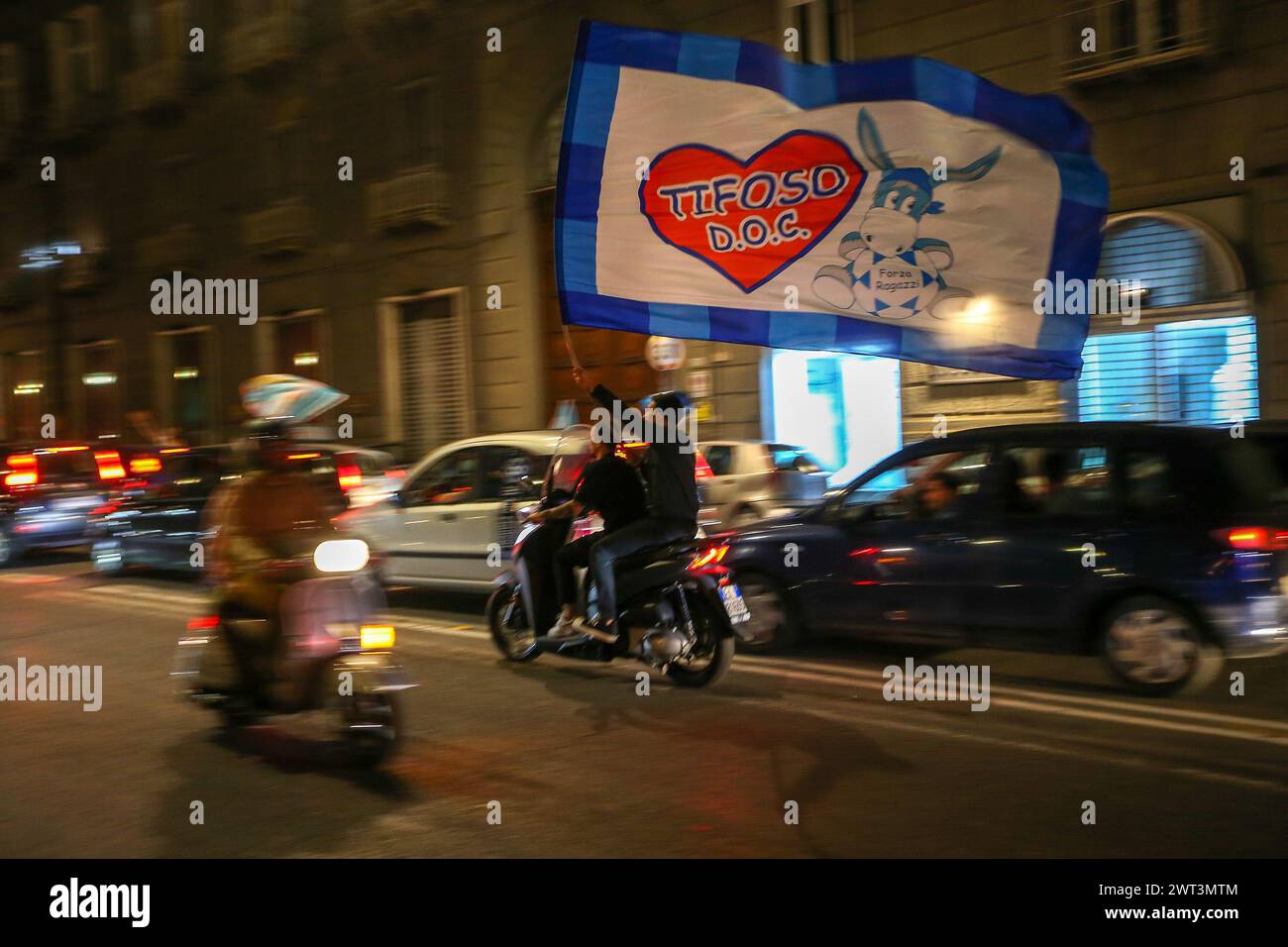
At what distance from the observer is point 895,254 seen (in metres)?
5.73

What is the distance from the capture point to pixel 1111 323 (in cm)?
1470

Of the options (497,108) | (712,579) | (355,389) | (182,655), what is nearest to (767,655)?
(712,579)

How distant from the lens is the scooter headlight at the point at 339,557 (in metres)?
5.98

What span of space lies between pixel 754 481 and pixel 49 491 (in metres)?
8.78

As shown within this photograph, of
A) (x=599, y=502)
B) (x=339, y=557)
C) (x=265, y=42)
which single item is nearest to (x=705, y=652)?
(x=599, y=502)

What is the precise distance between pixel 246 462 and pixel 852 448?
11.7 metres

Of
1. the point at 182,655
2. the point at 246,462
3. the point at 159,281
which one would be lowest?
the point at 182,655

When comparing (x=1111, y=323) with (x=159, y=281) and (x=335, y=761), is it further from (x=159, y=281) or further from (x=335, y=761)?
(x=159, y=281)

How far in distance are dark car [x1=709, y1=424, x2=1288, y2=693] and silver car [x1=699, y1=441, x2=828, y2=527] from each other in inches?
212

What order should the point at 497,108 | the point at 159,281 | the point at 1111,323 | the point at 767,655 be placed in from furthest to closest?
the point at 159,281 → the point at 497,108 → the point at 1111,323 → the point at 767,655

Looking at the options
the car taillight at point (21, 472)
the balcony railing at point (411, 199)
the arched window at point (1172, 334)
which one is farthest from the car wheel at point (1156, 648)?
the balcony railing at point (411, 199)

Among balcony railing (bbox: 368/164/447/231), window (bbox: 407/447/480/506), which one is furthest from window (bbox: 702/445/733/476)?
balcony railing (bbox: 368/164/447/231)

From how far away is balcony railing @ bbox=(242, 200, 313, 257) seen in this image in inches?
960

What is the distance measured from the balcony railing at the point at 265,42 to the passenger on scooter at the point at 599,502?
62.4 feet
